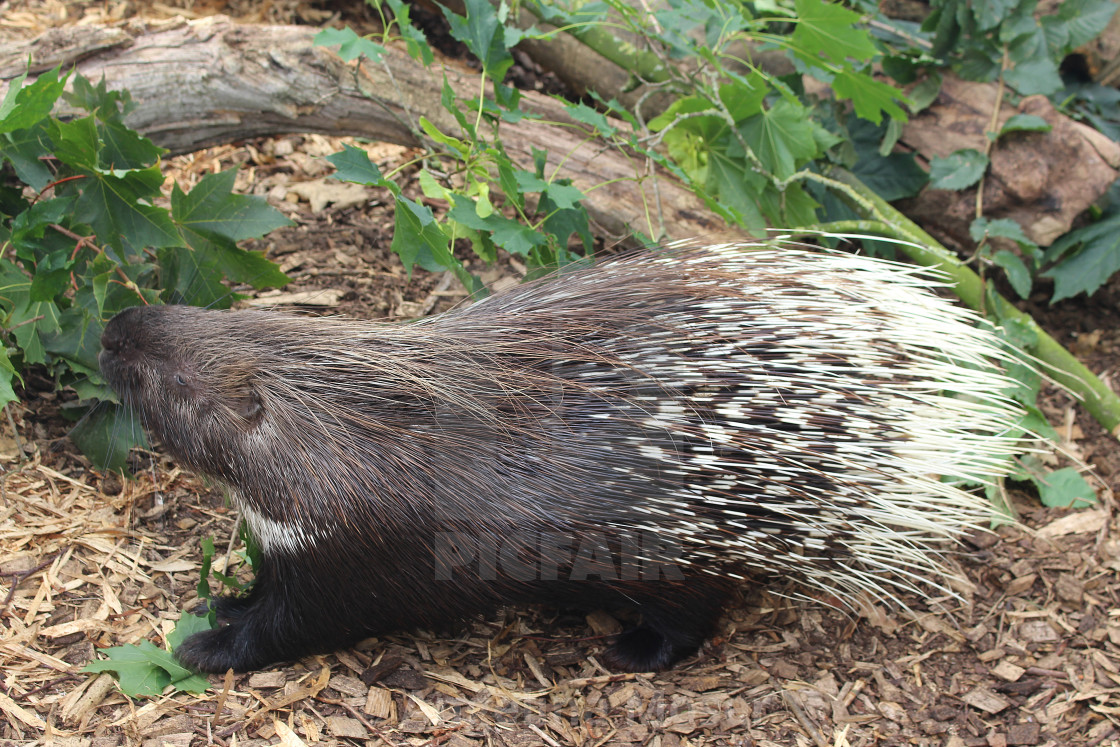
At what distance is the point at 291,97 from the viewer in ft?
10.1

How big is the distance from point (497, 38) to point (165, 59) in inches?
50.7

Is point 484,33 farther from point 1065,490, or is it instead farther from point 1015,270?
point 1065,490

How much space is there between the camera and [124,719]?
76.8 inches

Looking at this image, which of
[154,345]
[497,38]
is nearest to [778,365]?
[497,38]

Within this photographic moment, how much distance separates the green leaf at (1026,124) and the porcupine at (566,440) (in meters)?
1.49

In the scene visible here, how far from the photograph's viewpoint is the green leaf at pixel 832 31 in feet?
8.41

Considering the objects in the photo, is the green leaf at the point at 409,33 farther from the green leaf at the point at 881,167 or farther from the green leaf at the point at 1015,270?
the green leaf at the point at 1015,270

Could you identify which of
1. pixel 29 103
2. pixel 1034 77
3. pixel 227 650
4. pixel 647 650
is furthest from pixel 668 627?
pixel 1034 77

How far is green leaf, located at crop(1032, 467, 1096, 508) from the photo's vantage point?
2850 millimetres

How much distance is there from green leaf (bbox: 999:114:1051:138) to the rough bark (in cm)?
129

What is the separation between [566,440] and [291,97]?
1.90m

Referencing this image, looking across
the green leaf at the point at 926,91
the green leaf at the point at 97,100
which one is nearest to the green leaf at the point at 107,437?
the green leaf at the point at 97,100

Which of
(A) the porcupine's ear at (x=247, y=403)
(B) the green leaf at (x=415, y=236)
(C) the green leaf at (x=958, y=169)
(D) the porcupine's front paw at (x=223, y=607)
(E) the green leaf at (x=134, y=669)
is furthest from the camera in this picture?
(C) the green leaf at (x=958, y=169)

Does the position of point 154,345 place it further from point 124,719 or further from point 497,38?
point 497,38
